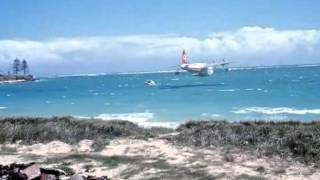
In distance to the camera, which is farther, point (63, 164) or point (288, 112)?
point (288, 112)

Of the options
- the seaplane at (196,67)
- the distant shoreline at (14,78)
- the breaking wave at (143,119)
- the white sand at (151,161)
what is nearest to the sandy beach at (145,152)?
the white sand at (151,161)

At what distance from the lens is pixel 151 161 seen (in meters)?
15.9

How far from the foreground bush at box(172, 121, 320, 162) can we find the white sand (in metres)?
0.70

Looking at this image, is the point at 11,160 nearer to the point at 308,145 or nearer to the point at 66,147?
the point at 66,147

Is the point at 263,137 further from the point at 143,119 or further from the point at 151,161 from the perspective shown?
the point at 143,119

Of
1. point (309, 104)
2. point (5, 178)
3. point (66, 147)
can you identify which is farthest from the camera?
point (309, 104)

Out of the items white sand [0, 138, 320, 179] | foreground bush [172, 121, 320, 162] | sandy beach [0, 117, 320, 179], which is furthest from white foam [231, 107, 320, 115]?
white sand [0, 138, 320, 179]

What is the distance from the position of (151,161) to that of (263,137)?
3887 millimetres

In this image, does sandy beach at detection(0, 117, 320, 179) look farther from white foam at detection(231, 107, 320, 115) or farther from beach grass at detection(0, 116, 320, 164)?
white foam at detection(231, 107, 320, 115)

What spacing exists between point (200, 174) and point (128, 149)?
390 cm

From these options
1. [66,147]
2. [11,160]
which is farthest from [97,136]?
[11,160]

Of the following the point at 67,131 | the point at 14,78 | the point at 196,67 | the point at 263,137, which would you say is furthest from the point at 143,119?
the point at 14,78

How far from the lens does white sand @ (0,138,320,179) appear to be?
14.1 m

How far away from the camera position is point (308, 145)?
1595 cm
